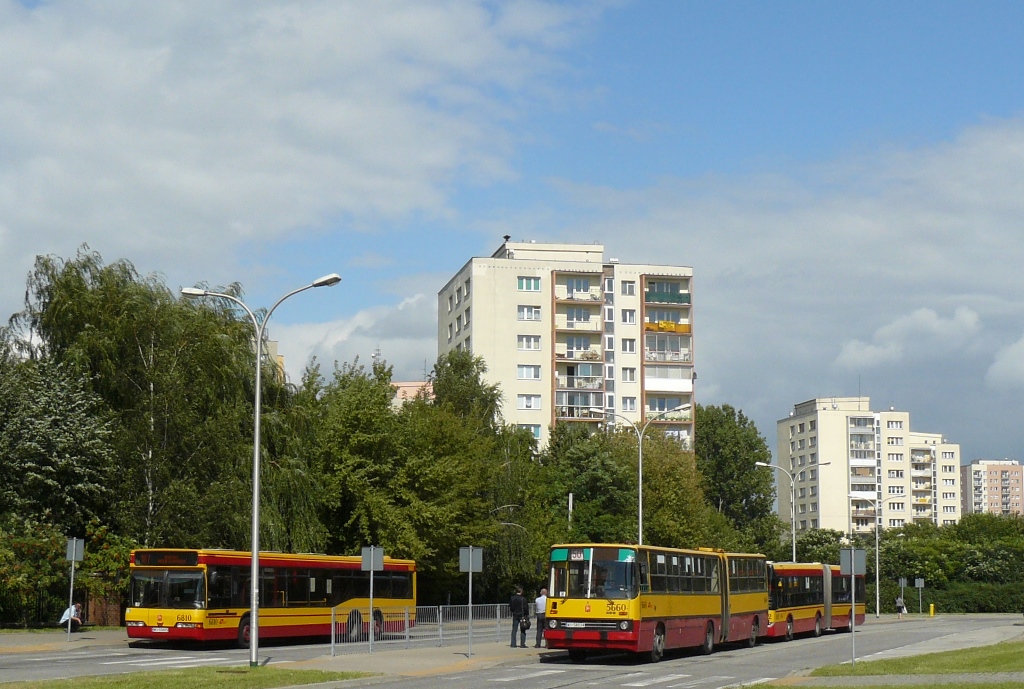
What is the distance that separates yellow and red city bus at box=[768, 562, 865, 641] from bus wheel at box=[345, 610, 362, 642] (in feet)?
47.2

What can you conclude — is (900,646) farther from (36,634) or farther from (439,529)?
(36,634)

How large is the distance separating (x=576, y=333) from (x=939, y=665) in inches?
2672

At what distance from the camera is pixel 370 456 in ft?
173

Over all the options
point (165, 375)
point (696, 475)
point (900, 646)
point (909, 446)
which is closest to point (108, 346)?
point (165, 375)

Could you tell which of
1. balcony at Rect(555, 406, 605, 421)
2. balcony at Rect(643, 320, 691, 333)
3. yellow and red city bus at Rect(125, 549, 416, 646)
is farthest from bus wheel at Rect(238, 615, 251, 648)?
balcony at Rect(643, 320, 691, 333)

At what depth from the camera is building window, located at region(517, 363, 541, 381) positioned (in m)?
93.8

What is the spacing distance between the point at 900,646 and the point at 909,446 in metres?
143

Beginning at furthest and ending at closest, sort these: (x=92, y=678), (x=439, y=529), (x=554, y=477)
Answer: (x=554, y=477) < (x=439, y=529) < (x=92, y=678)

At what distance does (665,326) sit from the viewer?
324 feet

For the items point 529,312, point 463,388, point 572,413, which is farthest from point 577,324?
point 463,388

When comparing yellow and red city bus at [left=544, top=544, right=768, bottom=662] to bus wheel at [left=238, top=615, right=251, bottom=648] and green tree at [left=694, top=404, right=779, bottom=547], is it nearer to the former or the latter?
bus wheel at [left=238, top=615, right=251, bottom=648]

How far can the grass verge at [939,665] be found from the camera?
83.9 ft

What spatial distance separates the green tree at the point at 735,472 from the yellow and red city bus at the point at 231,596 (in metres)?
72.7

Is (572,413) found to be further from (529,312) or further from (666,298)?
(666,298)
